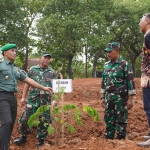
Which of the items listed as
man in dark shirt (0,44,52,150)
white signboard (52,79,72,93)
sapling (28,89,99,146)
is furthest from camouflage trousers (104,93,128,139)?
man in dark shirt (0,44,52,150)

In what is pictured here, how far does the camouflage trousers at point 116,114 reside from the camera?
510 centimetres

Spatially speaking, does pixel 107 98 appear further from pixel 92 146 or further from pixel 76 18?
pixel 76 18

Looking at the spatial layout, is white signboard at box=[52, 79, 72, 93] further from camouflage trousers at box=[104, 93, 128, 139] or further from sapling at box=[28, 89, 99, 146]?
camouflage trousers at box=[104, 93, 128, 139]

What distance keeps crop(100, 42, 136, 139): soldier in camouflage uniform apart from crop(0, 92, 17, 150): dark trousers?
63.2 inches

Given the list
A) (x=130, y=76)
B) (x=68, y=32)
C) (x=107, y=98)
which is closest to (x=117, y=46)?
(x=130, y=76)

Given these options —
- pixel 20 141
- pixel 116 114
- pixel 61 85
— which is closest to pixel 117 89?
pixel 116 114

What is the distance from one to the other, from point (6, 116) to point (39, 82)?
135cm

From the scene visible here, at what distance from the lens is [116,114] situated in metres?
5.16

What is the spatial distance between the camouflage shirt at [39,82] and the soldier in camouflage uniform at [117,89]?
1054mm

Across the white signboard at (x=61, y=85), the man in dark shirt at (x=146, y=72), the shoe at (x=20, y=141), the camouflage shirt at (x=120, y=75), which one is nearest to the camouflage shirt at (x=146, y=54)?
the man in dark shirt at (x=146, y=72)

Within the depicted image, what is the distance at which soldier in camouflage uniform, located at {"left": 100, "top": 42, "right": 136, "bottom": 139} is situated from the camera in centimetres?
504

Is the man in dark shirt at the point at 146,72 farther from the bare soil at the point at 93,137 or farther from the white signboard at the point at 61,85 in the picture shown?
the white signboard at the point at 61,85

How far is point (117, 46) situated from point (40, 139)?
2.06 meters

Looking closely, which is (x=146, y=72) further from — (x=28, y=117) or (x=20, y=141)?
(x=20, y=141)
